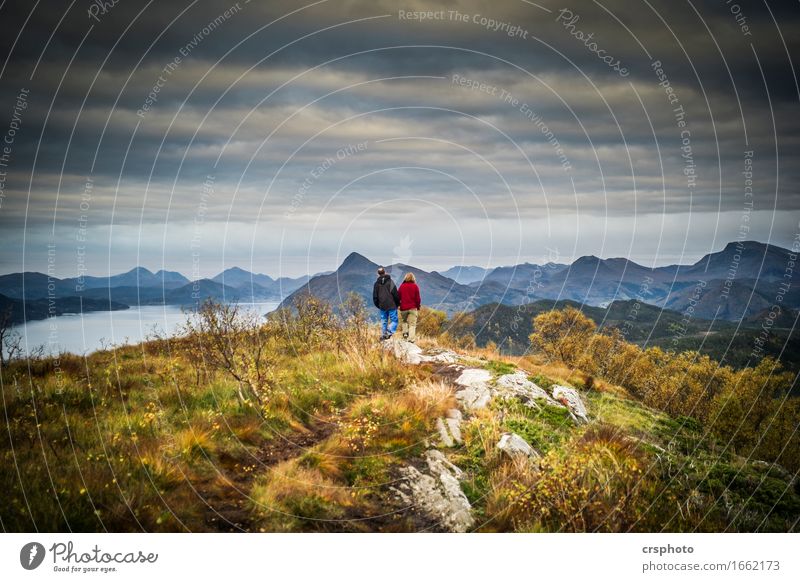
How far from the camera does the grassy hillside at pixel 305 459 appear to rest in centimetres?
742

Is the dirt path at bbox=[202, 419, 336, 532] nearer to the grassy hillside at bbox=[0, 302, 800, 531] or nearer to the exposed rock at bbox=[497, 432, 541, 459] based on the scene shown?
the grassy hillside at bbox=[0, 302, 800, 531]

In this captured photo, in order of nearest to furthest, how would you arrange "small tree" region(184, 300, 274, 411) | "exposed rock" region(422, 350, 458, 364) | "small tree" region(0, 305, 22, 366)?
1. "small tree" region(184, 300, 274, 411)
2. "small tree" region(0, 305, 22, 366)
3. "exposed rock" region(422, 350, 458, 364)

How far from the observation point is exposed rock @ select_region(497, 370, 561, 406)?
12508 millimetres

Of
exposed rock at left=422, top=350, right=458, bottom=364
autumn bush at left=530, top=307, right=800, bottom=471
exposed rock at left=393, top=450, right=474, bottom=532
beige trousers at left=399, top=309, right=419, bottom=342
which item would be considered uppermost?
beige trousers at left=399, top=309, right=419, bottom=342

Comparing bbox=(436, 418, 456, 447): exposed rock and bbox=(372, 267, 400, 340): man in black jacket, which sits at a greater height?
bbox=(372, 267, 400, 340): man in black jacket

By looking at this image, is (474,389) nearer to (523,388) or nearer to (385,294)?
(523,388)

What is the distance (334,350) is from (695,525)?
38.6 ft

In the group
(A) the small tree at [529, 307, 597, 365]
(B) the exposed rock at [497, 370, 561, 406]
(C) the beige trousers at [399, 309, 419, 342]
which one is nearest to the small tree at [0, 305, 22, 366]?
(C) the beige trousers at [399, 309, 419, 342]

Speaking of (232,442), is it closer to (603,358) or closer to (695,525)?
(695,525)

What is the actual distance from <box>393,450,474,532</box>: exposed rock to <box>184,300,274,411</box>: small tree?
15.2 feet

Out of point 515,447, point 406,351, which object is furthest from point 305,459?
point 406,351

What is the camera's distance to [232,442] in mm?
9172

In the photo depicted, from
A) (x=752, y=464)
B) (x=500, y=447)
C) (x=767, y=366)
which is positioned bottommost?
(x=767, y=366)
